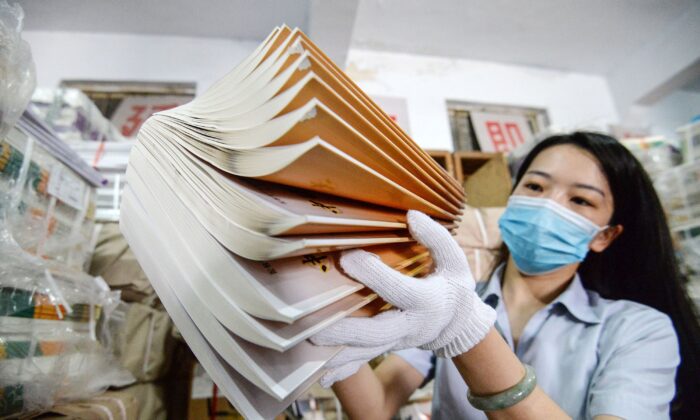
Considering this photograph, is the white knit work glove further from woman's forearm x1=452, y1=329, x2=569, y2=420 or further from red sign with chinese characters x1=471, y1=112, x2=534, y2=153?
red sign with chinese characters x1=471, y1=112, x2=534, y2=153

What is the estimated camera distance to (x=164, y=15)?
8.55 ft

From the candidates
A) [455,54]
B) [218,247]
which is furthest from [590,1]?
[218,247]

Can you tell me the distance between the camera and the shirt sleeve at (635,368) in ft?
2.26

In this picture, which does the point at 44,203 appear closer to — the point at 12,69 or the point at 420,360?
the point at 12,69

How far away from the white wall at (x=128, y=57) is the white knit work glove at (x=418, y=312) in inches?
114

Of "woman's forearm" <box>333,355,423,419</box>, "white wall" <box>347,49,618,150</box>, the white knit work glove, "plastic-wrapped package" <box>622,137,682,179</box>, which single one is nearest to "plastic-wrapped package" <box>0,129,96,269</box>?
Answer: the white knit work glove

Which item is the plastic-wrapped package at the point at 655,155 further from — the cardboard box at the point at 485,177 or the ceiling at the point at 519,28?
the ceiling at the point at 519,28

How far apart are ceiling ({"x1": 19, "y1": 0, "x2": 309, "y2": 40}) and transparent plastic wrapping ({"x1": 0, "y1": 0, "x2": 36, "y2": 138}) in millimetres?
2308

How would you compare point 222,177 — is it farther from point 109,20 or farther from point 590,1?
point 590,1

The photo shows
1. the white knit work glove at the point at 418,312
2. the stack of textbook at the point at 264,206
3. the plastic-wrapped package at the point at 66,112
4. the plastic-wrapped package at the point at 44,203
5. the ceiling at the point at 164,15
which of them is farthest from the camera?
the ceiling at the point at 164,15

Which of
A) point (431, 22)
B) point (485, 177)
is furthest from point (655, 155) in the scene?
point (431, 22)

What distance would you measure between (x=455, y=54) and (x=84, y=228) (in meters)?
3.35

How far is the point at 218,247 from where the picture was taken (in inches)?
13.8

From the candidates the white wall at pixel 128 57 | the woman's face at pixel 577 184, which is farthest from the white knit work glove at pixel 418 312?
the white wall at pixel 128 57
